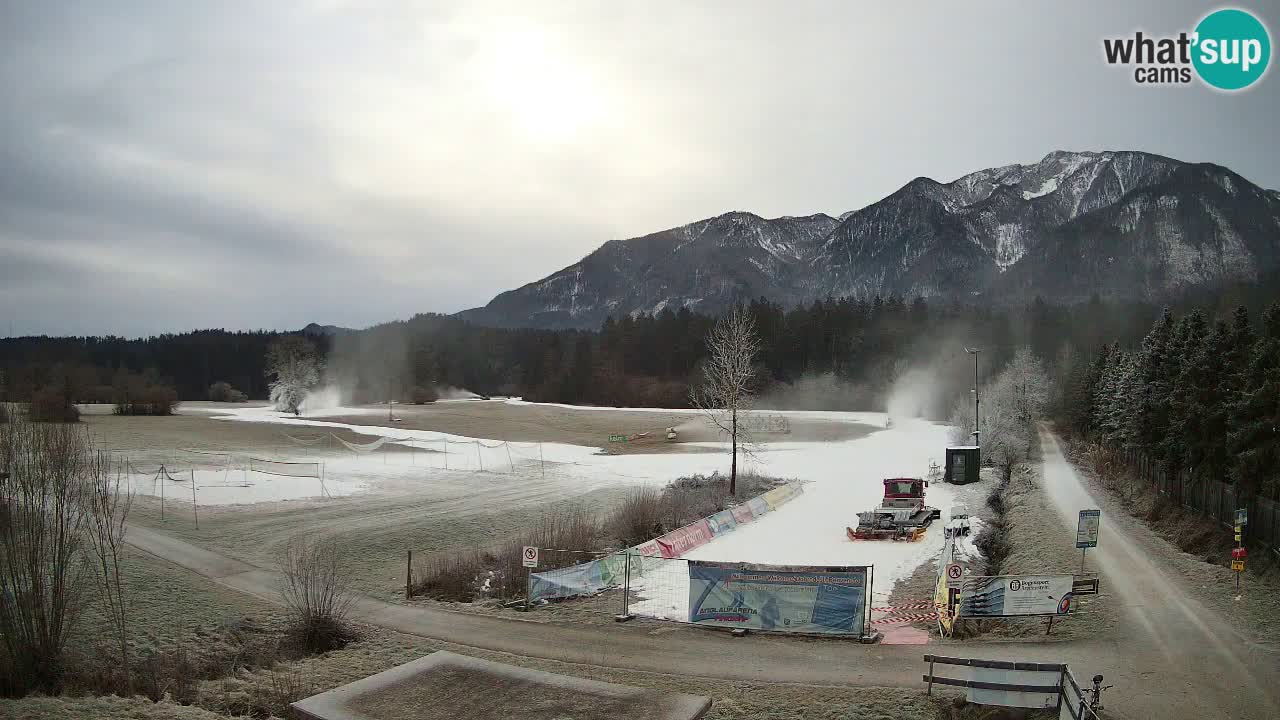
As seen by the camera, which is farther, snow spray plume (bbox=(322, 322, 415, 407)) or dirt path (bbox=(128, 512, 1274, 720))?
snow spray plume (bbox=(322, 322, 415, 407))

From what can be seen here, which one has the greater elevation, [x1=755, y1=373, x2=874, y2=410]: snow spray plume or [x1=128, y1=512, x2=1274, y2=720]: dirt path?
[x1=755, y1=373, x2=874, y2=410]: snow spray plume

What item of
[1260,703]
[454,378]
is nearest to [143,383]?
[454,378]

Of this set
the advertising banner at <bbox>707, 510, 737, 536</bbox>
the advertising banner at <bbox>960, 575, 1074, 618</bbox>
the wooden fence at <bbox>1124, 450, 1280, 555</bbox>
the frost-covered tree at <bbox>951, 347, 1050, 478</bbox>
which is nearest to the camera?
the advertising banner at <bbox>960, 575, 1074, 618</bbox>

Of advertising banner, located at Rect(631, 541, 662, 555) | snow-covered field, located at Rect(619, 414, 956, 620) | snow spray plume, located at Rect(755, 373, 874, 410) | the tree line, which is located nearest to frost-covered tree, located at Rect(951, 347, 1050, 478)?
snow-covered field, located at Rect(619, 414, 956, 620)

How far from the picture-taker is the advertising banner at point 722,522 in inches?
1255

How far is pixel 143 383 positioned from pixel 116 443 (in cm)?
5735

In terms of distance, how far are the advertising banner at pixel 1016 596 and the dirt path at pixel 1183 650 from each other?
58.2 inches

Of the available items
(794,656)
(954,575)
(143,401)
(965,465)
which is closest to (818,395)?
(965,465)

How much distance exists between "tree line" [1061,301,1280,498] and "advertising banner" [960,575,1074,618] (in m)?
12.6

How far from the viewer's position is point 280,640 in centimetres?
1803

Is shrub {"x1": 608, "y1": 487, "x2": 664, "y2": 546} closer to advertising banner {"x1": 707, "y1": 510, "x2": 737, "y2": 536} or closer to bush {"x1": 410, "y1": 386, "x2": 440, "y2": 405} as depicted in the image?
advertising banner {"x1": 707, "y1": 510, "x2": 737, "y2": 536}

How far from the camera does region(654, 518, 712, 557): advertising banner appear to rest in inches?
1084

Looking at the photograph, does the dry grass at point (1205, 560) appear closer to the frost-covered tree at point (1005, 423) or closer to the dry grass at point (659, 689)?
the dry grass at point (659, 689)

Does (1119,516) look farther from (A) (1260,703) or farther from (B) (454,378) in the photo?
(B) (454,378)
